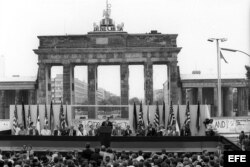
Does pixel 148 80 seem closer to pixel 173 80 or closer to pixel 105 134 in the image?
pixel 173 80

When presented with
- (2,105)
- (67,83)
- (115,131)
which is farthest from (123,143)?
(2,105)

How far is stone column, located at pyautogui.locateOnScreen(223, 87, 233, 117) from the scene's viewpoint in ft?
245

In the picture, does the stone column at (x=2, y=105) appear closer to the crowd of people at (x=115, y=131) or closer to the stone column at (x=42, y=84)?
the stone column at (x=42, y=84)

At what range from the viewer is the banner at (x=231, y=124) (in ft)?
127

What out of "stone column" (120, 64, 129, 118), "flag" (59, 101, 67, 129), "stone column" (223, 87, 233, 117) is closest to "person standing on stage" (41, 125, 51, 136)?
"flag" (59, 101, 67, 129)

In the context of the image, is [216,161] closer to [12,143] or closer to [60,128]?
[12,143]

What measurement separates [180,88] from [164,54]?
885 cm

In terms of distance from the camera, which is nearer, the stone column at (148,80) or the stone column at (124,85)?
the stone column at (148,80)

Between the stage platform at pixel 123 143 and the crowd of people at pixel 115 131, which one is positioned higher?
the crowd of people at pixel 115 131

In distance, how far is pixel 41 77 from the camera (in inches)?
2650

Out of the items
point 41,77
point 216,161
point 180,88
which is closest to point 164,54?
point 180,88

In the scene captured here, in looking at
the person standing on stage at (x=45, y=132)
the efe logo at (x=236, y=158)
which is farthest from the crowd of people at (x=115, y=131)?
the efe logo at (x=236, y=158)

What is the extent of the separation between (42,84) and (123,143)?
46102mm

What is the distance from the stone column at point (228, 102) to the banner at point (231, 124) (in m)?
34.7
